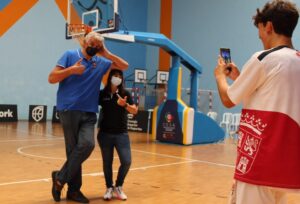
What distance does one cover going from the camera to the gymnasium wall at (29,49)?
57.4ft

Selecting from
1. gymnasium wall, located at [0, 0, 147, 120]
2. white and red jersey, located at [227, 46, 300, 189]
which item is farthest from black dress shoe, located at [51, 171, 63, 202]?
gymnasium wall, located at [0, 0, 147, 120]

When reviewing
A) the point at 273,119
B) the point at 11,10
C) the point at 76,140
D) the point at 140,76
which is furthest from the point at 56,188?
the point at 140,76

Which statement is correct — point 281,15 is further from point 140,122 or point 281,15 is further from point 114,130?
point 140,122

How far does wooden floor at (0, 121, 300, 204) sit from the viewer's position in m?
5.49

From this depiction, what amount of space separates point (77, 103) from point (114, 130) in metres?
0.67

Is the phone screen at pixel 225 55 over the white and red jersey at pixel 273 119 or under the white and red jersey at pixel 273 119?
over

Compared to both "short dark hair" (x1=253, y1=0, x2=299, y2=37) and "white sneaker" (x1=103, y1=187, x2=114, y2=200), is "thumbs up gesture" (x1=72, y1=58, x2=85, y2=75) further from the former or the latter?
"short dark hair" (x1=253, y1=0, x2=299, y2=37)

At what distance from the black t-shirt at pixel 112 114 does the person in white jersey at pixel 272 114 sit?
315cm

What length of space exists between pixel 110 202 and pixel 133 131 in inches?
403

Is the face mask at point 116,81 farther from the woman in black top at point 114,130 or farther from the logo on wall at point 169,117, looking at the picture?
the logo on wall at point 169,117

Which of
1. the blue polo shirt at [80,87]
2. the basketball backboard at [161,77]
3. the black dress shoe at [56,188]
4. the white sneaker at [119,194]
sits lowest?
the white sneaker at [119,194]

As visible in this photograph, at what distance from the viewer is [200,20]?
800 inches

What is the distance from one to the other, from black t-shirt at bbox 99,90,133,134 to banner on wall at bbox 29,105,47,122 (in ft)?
42.9

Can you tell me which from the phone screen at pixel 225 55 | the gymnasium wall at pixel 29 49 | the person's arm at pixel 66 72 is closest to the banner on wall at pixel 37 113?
the gymnasium wall at pixel 29 49
